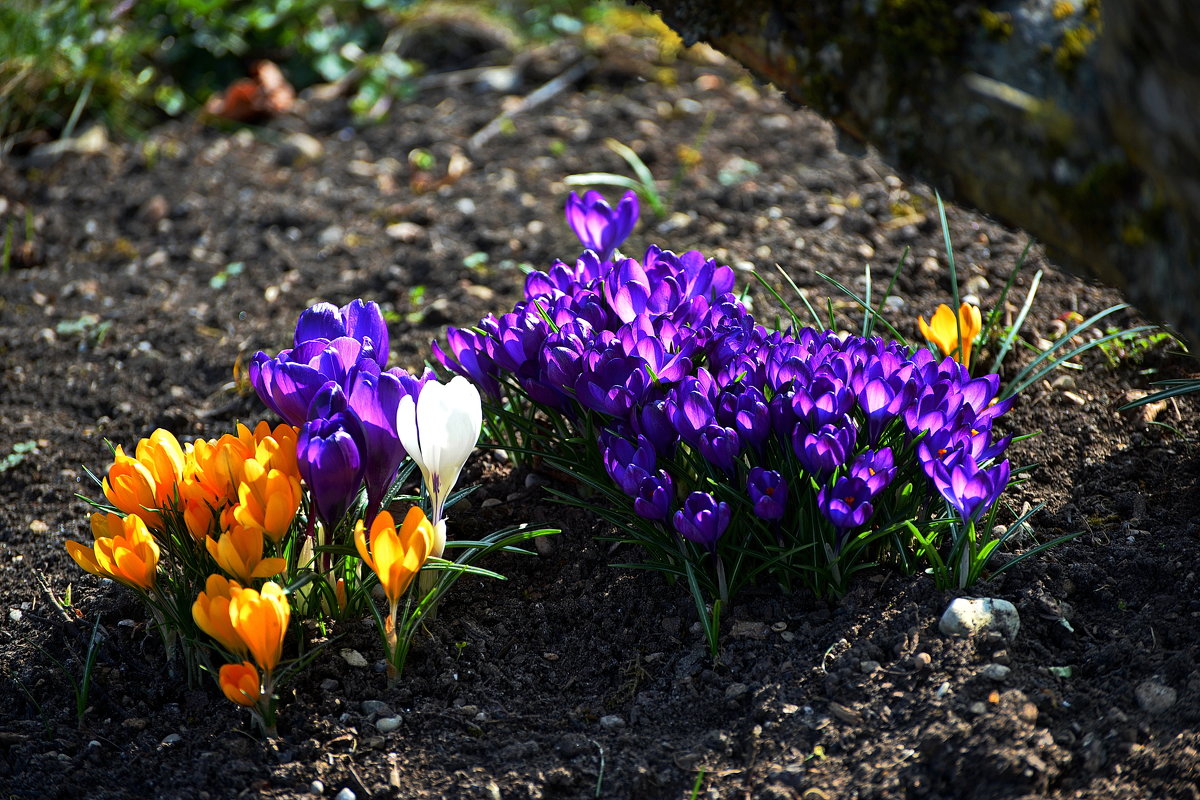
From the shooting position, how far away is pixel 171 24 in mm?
4711

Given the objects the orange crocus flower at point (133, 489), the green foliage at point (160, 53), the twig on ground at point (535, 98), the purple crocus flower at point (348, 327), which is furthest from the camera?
the green foliage at point (160, 53)

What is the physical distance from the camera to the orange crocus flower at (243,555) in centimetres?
165

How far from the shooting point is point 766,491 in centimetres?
168

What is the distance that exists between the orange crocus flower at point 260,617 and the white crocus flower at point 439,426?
1.02 ft

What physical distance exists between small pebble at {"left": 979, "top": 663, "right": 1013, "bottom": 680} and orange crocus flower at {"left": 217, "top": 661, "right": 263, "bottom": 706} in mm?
1174

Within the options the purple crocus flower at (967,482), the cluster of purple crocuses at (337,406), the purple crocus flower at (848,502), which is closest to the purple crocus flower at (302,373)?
the cluster of purple crocuses at (337,406)

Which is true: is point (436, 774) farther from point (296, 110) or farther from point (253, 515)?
point (296, 110)

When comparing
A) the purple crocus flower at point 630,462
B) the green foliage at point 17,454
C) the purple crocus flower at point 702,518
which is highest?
the purple crocus flower at point 630,462

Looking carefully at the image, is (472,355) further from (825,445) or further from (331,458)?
(825,445)

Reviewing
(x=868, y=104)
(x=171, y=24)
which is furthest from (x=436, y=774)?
(x=171, y=24)

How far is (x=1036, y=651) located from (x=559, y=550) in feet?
3.05

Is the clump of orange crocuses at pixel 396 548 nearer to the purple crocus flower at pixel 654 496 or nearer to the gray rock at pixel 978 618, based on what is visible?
the purple crocus flower at pixel 654 496

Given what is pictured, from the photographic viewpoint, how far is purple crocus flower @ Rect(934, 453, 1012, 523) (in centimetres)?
163

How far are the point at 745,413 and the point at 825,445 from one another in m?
0.15
